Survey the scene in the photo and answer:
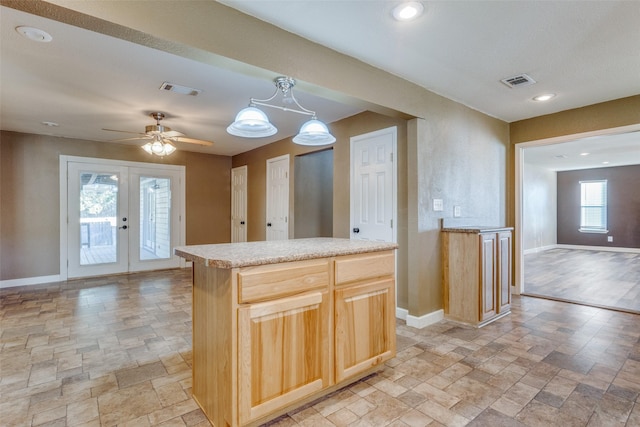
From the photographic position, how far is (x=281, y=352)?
176 cm

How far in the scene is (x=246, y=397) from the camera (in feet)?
5.36

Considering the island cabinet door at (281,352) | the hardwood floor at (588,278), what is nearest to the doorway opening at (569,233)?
the hardwood floor at (588,278)

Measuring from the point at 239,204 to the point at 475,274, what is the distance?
493 cm

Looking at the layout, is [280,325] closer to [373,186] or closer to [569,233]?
[373,186]

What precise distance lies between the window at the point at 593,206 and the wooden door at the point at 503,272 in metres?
7.62

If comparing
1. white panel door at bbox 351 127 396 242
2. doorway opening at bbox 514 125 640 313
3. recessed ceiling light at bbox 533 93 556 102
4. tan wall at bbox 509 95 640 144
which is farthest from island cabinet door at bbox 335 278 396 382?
tan wall at bbox 509 95 640 144

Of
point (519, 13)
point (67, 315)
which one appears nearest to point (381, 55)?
point (519, 13)

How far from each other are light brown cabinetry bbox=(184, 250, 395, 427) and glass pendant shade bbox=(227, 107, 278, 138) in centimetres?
110

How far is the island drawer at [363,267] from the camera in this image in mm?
2018

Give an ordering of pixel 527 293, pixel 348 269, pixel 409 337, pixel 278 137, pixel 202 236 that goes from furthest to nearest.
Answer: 1. pixel 202 236
2. pixel 278 137
3. pixel 527 293
4. pixel 409 337
5. pixel 348 269

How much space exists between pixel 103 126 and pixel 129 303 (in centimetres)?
262

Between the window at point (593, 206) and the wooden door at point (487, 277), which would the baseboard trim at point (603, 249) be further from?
the wooden door at point (487, 277)

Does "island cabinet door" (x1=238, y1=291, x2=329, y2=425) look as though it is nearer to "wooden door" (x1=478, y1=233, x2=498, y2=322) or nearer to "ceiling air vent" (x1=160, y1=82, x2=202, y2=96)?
"wooden door" (x1=478, y1=233, x2=498, y2=322)

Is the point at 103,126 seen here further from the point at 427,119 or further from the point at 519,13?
the point at 519,13
